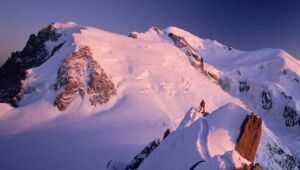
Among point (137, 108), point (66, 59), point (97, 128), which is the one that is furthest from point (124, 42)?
point (97, 128)

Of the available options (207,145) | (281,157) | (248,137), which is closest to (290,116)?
(281,157)

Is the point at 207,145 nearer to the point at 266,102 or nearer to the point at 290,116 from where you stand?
the point at 290,116

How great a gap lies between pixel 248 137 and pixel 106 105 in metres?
49.7

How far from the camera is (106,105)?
7044 cm

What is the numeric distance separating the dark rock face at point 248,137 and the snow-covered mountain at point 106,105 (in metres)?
0.21

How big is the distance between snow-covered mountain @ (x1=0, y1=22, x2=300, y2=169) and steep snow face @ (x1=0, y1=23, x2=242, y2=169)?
130 millimetres

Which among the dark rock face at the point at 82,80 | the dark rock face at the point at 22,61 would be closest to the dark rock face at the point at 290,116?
the dark rock face at the point at 82,80

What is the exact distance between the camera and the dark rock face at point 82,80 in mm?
70231

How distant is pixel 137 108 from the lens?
6844cm

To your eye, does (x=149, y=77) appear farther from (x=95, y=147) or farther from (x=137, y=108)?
(x=95, y=147)

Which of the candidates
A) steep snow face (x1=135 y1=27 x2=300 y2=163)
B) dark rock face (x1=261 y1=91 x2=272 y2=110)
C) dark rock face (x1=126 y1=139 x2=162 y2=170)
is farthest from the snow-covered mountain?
dark rock face (x1=126 y1=139 x2=162 y2=170)

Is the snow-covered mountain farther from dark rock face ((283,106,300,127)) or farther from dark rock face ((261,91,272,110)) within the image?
dark rock face ((261,91,272,110))

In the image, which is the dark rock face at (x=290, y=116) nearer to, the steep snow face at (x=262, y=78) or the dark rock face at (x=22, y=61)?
the steep snow face at (x=262, y=78)

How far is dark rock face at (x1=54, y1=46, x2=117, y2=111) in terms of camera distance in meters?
70.2
